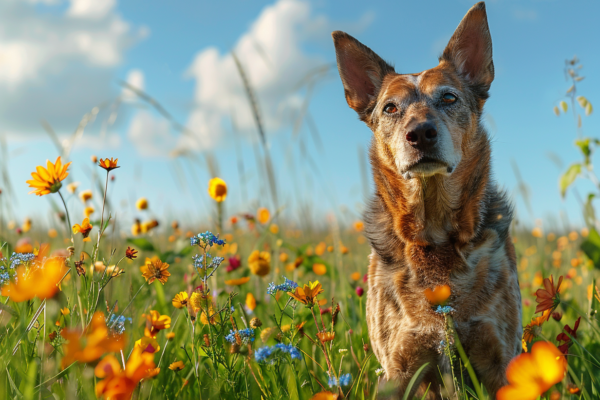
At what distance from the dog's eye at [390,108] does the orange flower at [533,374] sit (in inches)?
91.5

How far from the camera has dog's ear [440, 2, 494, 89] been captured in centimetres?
320

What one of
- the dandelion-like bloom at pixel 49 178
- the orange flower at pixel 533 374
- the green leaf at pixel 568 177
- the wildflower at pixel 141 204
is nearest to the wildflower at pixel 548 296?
the orange flower at pixel 533 374

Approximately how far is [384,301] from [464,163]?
1145mm

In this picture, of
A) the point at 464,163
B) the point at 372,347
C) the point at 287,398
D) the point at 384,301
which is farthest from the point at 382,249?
the point at 287,398

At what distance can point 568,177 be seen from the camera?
2.79 meters

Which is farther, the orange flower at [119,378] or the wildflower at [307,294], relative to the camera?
the wildflower at [307,294]

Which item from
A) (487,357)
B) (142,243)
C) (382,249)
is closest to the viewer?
(487,357)

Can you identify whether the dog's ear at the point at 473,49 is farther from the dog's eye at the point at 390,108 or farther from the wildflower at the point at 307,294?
the wildflower at the point at 307,294

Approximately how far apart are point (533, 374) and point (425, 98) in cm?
235

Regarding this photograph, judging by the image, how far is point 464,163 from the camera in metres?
2.94

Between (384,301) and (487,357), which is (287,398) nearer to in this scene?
(384,301)

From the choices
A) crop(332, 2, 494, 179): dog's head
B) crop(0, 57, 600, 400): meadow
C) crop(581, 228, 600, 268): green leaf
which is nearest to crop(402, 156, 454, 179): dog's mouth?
crop(332, 2, 494, 179): dog's head

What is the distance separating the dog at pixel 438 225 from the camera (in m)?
2.53

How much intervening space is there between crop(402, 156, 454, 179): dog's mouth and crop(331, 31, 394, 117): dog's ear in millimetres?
1131
